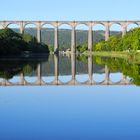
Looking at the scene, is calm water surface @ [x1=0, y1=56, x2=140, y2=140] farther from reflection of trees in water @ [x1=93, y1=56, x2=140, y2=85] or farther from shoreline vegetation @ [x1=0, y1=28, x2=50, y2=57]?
shoreline vegetation @ [x1=0, y1=28, x2=50, y2=57]

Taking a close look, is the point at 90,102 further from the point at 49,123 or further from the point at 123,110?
the point at 49,123

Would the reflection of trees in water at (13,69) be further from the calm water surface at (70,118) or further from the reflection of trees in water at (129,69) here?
the calm water surface at (70,118)

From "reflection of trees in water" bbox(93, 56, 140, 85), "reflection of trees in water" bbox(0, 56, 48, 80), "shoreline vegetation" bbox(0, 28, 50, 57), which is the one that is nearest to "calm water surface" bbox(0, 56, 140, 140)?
"reflection of trees in water" bbox(93, 56, 140, 85)

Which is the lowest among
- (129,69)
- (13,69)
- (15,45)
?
(13,69)

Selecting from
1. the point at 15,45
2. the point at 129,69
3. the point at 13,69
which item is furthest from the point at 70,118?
the point at 15,45

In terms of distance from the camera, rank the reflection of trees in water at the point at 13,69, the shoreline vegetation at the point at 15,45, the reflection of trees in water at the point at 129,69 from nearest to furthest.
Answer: the reflection of trees in water at the point at 129,69 → the reflection of trees in water at the point at 13,69 → the shoreline vegetation at the point at 15,45

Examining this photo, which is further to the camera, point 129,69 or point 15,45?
point 15,45

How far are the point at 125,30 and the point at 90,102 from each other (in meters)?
75.4

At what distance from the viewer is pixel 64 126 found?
28.9 feet

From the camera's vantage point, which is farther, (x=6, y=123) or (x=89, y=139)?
(x=6, y=123)

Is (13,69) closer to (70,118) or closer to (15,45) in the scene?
(70,118)

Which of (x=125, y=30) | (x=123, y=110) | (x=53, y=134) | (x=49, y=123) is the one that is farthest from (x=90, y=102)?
(x=125, y=30)

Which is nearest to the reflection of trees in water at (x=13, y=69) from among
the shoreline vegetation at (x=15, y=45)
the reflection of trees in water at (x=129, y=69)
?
the reflection of trees in water at (x=129, y=69)

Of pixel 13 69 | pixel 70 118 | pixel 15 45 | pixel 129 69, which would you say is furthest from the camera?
pixel 15 45
